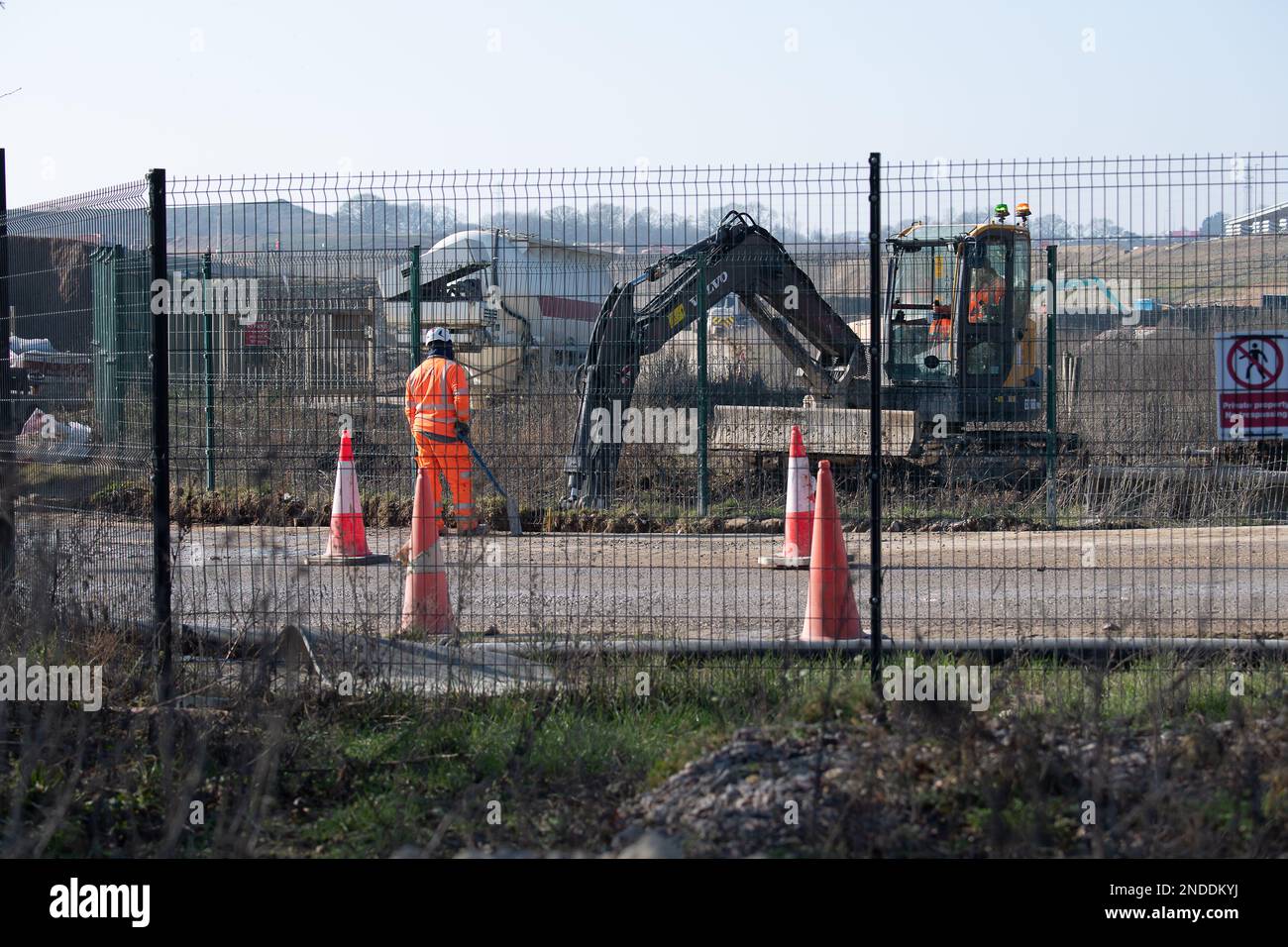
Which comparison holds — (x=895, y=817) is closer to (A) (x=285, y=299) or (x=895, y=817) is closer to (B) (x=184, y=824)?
(B) (x=184, y=824)

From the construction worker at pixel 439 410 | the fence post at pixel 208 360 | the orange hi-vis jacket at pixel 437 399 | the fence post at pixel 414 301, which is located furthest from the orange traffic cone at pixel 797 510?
the fence post at pixel 414 301

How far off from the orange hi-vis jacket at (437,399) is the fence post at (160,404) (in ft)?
12.1

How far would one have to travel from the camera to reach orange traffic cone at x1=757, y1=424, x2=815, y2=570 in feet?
31.1

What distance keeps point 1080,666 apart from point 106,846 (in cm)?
461

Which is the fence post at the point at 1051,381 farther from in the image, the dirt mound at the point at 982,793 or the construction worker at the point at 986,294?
the dirt mound at the point at 982,793

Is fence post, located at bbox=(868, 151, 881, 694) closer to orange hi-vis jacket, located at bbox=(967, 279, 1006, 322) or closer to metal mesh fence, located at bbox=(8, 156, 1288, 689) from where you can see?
metal mesh fence, located at bbox=(8, 156, 1288, 689)

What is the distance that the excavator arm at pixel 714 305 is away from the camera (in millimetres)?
12438

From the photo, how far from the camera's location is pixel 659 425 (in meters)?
11.9

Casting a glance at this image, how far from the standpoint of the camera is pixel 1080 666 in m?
6.35
